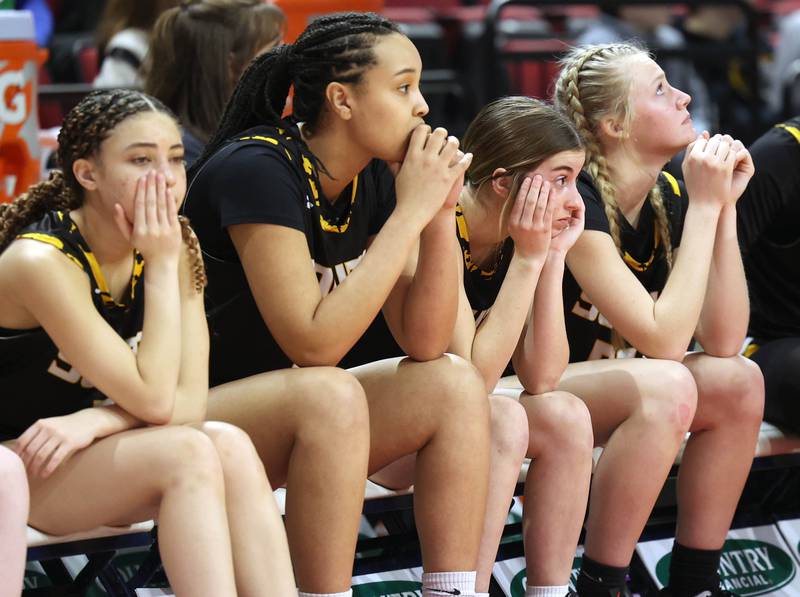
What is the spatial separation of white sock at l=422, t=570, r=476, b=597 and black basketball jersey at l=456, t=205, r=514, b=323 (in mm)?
615

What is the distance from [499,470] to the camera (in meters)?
2.45

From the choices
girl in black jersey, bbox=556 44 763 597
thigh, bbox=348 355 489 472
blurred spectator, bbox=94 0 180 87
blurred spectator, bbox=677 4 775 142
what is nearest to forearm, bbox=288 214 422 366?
thigh, bbox=348 355 489 472

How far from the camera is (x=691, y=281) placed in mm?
2729

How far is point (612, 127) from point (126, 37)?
76.2 inches

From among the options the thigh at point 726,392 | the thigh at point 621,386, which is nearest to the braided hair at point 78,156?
the thigh at point 621,386

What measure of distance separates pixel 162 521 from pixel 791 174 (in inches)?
68.6

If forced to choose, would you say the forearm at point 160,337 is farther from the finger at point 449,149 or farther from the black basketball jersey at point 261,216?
the finger at point 449,149

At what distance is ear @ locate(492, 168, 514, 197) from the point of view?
8.64ft

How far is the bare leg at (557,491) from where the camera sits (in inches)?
98.7

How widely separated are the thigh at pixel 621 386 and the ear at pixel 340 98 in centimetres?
72

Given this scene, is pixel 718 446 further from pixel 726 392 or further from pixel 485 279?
pixel 485 279

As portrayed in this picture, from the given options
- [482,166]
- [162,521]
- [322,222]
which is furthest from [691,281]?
[162,521]

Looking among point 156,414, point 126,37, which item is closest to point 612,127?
point 156,414

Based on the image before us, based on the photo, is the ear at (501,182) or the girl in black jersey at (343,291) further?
the ear at (501,182)
